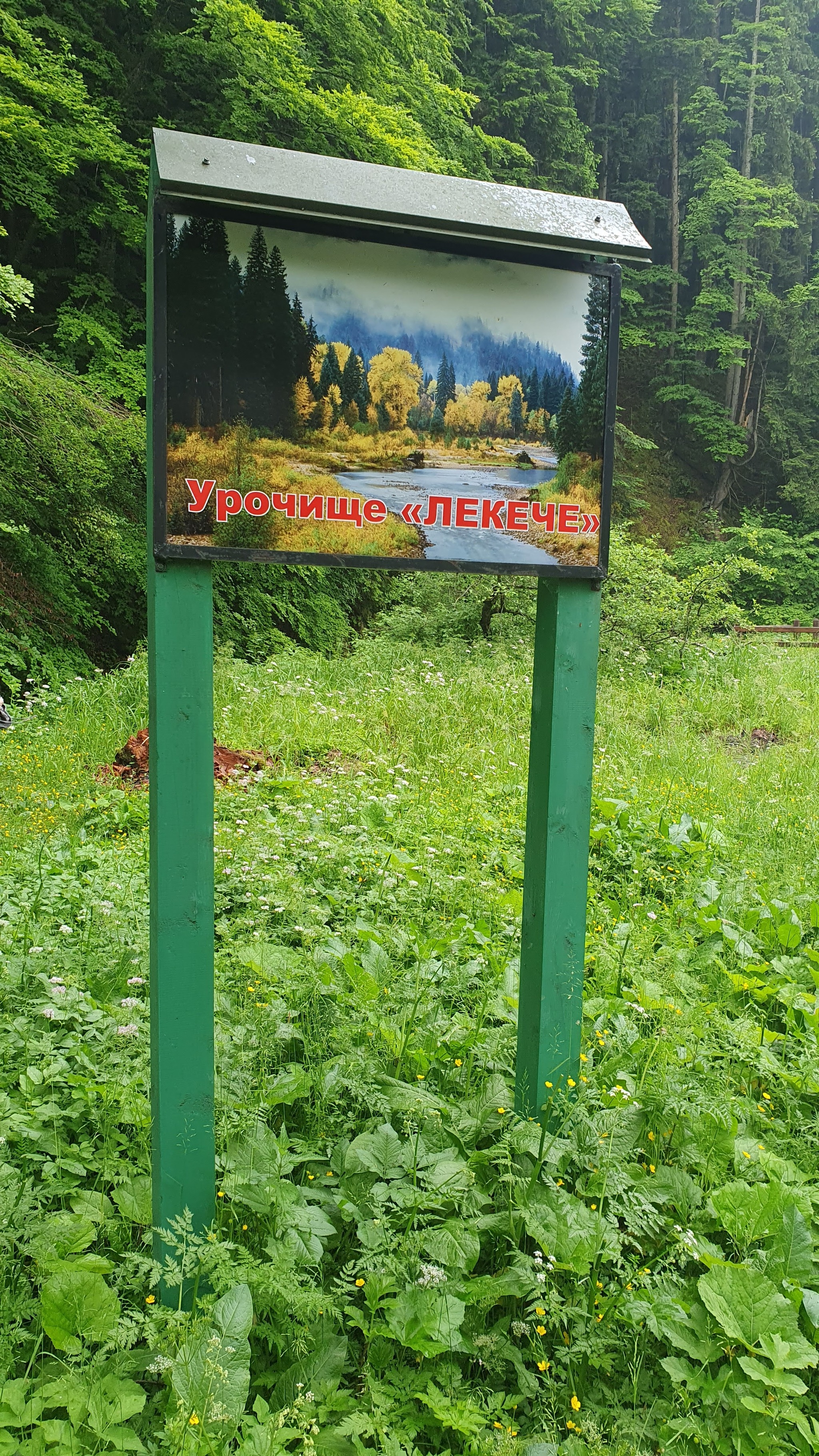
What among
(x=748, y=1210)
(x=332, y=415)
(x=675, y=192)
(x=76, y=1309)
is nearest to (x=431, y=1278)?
(x=76, y=1309)

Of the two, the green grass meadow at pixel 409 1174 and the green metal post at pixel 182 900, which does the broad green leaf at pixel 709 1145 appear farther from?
the green metal post at pixel 182 900

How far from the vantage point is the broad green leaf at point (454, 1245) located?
1.97 m

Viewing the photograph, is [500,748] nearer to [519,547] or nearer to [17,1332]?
[519,547]

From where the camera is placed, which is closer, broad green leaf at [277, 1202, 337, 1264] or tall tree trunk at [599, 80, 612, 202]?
broad green leaf at [277, 1202, 337, 1264]

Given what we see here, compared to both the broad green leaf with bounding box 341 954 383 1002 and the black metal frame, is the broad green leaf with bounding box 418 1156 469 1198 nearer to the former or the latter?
the broad green leaf with bounding box 341 954 383 1002

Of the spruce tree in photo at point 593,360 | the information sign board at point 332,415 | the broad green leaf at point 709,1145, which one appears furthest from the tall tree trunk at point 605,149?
the broad green leaf at point 709,1145

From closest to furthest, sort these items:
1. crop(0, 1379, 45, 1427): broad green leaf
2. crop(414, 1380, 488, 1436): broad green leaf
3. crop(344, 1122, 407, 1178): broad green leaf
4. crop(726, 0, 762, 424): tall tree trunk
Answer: crop(0, 1379, 45, 1427): broad green leaf
crop(414, 1380, 488, 1436): broad green leaf
crop(344, 1122, 407, 1178): broad green leaf
crop(726, 0, 762, 424): tall tree trunk

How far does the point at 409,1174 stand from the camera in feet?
7.09

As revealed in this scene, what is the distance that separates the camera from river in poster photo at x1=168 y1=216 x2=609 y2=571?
74.1 inches

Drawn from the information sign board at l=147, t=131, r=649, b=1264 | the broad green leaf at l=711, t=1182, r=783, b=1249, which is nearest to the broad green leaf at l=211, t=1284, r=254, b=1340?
the information sign board at l=147, t=131, r=649, b=1264

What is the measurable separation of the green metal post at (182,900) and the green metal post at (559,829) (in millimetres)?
825

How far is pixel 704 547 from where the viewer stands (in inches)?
908

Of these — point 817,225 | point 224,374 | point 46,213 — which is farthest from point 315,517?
point 817,225

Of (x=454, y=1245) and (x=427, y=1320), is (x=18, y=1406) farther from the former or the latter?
(x=454, y=1245)
